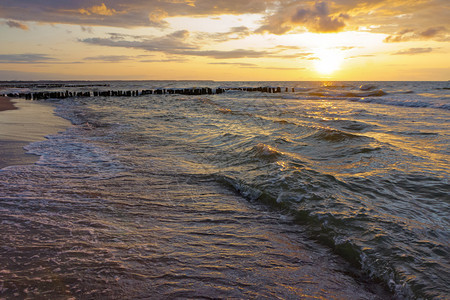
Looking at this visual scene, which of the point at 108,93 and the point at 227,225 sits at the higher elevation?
the point at 108,93

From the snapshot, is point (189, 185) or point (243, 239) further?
point (189, 185)

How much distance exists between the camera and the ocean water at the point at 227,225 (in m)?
3.19

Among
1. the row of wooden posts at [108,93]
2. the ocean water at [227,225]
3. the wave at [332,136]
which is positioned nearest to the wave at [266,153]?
the ocean water at [227,225]

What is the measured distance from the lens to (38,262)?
331cm

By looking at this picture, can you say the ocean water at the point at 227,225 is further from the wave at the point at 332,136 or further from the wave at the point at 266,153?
the wave at the point at 332,136

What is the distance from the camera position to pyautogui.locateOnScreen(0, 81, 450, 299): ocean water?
3193mm

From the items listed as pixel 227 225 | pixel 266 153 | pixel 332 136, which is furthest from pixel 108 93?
pixel 227 225

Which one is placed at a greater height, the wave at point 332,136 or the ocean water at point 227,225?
the wave at point 332,136

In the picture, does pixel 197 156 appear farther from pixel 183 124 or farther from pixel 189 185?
pixel 183 124

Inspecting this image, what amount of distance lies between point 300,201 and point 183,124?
11.6 m

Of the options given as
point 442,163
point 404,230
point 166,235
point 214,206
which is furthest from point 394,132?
point 166,235

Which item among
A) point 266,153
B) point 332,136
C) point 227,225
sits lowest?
point 227,225

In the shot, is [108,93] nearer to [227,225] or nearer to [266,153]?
[266,153]

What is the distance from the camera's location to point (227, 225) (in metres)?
4.69
